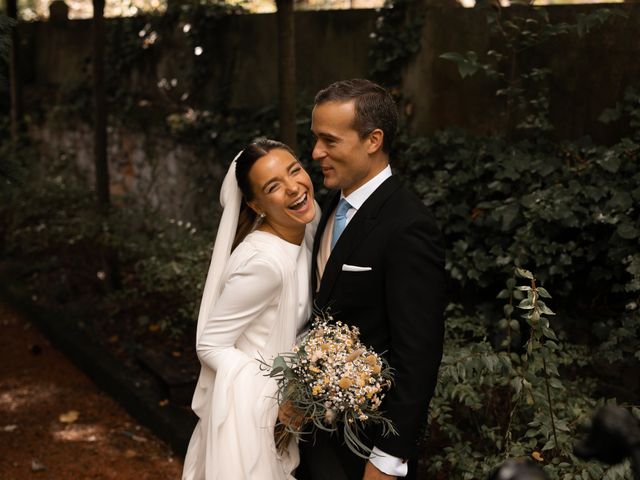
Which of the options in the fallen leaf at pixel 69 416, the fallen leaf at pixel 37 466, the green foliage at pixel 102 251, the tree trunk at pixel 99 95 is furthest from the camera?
the tree trunk at pixel 99 95

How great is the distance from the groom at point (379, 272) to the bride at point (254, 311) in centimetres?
14

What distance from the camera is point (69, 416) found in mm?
5344

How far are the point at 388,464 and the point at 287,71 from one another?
10.0 ft

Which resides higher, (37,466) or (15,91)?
(15,91)

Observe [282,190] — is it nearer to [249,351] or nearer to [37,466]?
[249,351]

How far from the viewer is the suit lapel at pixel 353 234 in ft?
8.55

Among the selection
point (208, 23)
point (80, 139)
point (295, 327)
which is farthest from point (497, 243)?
point (80, 139)

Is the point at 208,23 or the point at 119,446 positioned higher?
the point at 208,23

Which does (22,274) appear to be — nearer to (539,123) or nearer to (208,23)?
(208,23)

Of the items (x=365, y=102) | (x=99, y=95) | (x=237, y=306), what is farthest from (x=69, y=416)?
(x=365, y=102)

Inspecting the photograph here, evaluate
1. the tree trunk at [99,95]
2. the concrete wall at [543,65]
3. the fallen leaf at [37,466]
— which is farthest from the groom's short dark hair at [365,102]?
the tree trunk at [99,95]

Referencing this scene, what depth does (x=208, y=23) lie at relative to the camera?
25.8 ft

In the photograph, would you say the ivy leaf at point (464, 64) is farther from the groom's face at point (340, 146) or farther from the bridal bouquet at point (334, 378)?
the bridal bouquet at point (334, 378)

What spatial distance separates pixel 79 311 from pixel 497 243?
148 inches
